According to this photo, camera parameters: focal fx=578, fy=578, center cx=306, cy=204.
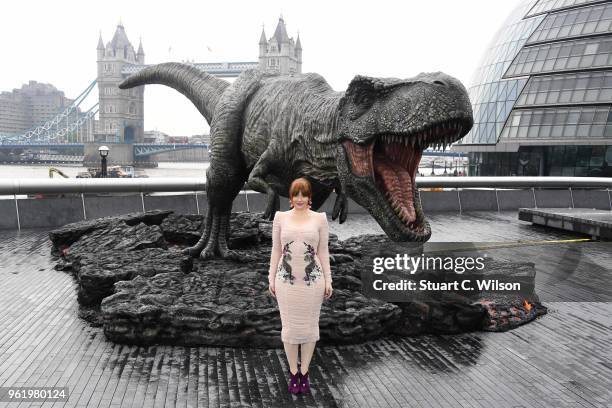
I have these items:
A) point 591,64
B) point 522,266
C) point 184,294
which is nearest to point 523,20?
point 591,64

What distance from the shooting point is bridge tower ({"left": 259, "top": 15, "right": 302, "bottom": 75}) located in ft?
326

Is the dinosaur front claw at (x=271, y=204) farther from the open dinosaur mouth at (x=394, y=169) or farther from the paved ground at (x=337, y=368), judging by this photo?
the paved ground at (x=337, y=368)

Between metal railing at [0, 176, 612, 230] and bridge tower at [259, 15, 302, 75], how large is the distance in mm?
85349

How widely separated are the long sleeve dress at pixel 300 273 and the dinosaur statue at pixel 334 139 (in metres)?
1.00

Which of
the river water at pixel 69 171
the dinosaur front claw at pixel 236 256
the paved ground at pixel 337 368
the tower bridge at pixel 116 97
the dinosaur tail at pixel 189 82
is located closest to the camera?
the paved ground at pixel 337 368

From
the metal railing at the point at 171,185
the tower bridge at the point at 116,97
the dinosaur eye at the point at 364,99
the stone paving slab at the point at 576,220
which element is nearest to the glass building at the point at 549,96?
the metal railing at the point at 171,185

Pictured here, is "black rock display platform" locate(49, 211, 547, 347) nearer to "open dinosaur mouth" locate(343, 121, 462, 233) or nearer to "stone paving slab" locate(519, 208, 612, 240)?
"open dinosaur mouth" locate(343, 121, 462, 233)

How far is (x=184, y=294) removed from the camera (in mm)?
5016

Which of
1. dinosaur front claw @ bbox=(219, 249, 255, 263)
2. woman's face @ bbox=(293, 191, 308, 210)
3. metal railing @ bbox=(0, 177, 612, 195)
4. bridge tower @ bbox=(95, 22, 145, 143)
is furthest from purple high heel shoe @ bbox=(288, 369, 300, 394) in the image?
bridge tower @ bbox=(95, 22, 145, 143)

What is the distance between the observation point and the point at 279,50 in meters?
100

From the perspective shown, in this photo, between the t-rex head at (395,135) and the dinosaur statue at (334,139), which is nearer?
the t-rex head at (395,135)

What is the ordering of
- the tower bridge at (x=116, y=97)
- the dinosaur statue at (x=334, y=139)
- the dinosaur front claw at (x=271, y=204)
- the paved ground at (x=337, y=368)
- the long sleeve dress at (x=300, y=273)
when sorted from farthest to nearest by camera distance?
the tower bridge at (x=116, y=97) → the dinosaur front claw at (x=271, y=204) → the dinosaur statue at (x=334, y=139) → the paved ground at (x=337, y=368) → the long sleeve dress at (x=300, y=273)

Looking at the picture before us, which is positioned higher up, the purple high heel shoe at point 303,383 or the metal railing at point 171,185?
the metal railing at point 171,185

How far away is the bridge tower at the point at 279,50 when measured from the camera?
326 ft
